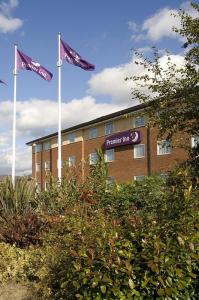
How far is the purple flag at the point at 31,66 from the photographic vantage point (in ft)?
89.6

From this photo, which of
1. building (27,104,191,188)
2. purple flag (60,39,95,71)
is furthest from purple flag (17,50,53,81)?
building (27,104,191,188)

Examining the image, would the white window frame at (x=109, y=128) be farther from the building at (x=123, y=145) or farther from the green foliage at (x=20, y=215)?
the green foliage at (x=20, y=215)

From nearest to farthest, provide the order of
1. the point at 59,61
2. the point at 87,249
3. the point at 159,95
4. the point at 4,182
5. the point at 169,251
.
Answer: the point at 169,251, the point at 87,249, the point at 4,182, the point at 159,95, the point at 59,61

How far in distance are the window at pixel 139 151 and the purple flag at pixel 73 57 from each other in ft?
54.5

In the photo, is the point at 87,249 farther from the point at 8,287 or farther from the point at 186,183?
the point at 8,287

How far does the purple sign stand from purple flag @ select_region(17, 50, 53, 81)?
53.8 feet

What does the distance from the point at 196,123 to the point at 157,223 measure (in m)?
9.08

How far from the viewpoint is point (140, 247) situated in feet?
17.4

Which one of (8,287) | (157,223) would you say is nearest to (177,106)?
(8,287)

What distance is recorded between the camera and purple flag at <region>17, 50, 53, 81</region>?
27.3 m

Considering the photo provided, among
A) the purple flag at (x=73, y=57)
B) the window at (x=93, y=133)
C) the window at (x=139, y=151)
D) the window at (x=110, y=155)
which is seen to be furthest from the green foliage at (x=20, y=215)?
the window at (x=93, y=133)

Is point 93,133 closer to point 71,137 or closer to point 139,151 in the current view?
point 71,137

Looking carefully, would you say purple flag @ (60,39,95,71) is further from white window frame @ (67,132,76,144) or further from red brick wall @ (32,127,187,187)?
white window frame @ (67,132,76,144)

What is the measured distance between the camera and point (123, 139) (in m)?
44.6
